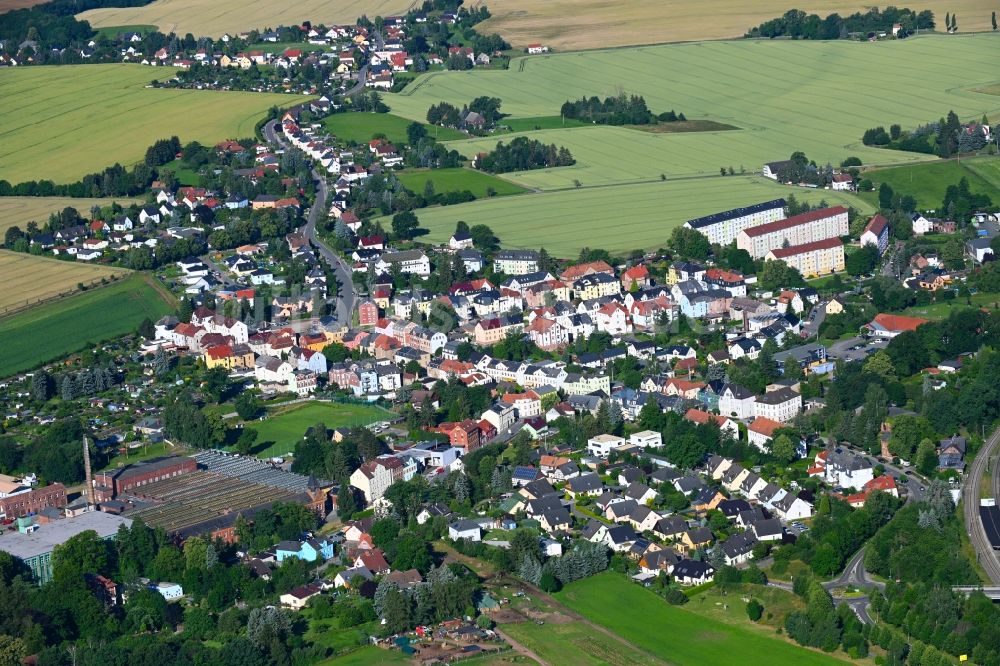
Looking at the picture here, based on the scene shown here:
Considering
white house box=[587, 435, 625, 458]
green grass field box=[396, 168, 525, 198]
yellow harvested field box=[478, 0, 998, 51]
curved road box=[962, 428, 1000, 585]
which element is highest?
yellow harvested field box=[478, 0, 998, 51]

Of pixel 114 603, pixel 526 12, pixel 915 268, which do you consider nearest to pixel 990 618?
pixel 114 603

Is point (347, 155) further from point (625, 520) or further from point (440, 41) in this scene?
point (625, 520)

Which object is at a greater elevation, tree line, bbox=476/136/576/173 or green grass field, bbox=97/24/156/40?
green grass field, bbox=97/24/156/40

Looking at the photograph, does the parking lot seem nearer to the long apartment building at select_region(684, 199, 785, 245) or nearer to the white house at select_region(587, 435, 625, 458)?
the white house at select_region(587, 435, 625, 458)

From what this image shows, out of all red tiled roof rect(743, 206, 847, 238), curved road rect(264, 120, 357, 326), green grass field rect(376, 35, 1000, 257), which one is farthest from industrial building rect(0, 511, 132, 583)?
red tiled roof rect(743, 206, 847, 238)

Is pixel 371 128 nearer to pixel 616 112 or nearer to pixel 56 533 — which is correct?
pixel 616 112

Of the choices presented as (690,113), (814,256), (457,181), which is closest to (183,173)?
(457,181)
